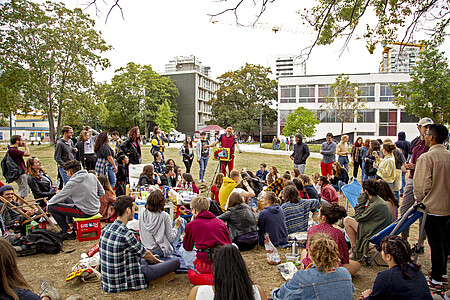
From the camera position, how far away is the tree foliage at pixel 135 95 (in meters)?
45.3

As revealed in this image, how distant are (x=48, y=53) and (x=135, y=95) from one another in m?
24.3

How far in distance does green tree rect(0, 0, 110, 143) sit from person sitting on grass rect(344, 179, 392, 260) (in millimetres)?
24269

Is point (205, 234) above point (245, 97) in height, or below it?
below

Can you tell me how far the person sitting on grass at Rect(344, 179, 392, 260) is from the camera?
388 cm

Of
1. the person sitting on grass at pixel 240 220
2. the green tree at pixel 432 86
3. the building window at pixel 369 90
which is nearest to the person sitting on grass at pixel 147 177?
the person sitting on grass at pixel 240 220

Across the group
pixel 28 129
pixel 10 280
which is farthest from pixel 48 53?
pixel 28 129

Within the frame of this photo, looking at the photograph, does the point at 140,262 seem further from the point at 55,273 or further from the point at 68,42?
the point at 68,42

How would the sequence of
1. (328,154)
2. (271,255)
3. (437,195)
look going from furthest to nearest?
(328,154) → (271,255) → (437,195)

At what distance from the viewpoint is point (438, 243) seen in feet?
10.7

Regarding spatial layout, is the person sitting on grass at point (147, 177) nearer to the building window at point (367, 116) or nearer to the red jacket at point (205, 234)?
the red jacket at point (205, 234)

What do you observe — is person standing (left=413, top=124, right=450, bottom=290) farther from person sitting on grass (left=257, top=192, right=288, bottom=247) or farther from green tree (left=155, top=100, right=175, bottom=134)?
green tree (left=155, top=100, right=175, bottom=134)

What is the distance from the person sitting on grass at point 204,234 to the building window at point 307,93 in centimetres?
4395

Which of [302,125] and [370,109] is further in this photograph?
[370,109]

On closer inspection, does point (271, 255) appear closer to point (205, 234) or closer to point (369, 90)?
point (205, 234)
